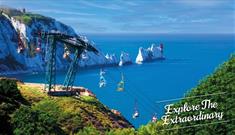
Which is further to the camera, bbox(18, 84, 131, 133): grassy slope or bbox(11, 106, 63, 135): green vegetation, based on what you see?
bbox(18, 84, 131, 133): grassy slope

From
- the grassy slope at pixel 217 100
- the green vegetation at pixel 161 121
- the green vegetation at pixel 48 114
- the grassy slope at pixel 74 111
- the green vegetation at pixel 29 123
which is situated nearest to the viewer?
the grassy slope at pixel 217 100

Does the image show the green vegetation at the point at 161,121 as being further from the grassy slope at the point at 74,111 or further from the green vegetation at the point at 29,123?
the grassy slope at the point at 74,111

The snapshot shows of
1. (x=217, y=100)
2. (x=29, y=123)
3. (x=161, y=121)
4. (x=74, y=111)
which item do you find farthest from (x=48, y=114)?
(x=217, y=100)

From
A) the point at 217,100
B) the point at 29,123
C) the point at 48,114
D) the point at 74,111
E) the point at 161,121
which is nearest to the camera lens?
the point at 29,123

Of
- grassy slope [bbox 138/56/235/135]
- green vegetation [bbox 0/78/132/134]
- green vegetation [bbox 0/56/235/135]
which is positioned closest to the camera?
grassy slope [bbox 138/56/235/135]

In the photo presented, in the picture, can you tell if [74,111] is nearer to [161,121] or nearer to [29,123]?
[161,121]

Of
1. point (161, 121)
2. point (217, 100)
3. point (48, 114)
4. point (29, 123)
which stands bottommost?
point (29, 123)

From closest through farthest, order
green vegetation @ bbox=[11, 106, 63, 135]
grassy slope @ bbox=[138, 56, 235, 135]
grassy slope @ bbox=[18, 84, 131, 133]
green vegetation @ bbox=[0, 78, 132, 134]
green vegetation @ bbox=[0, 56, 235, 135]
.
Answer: grassy slope @ bbox=[138, 56, 235, 135]
green vegetation @ bbox=[0, 56, 235, 135]
green vegetation @ bbox=[11, 106, 63, 135]
green vegetation @ bbox=[0, 78, 132, 134]
grassy slope @ bbox=[18, 84, 131, 133]

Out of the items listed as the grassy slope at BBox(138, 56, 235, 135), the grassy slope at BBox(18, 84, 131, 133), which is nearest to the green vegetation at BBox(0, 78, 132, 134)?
the grassy slope at BBox(18, 84, 131, 133)

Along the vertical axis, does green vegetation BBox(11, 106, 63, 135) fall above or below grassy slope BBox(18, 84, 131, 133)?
below

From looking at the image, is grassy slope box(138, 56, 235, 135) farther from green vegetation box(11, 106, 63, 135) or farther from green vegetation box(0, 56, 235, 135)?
green vegetation box(11, 106, 63, 135)

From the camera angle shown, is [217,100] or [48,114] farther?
[48,114]

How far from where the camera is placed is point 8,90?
46.8m

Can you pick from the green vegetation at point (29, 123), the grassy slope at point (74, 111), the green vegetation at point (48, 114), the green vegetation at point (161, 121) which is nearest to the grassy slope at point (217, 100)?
the green vegetation at point (161, 121)
